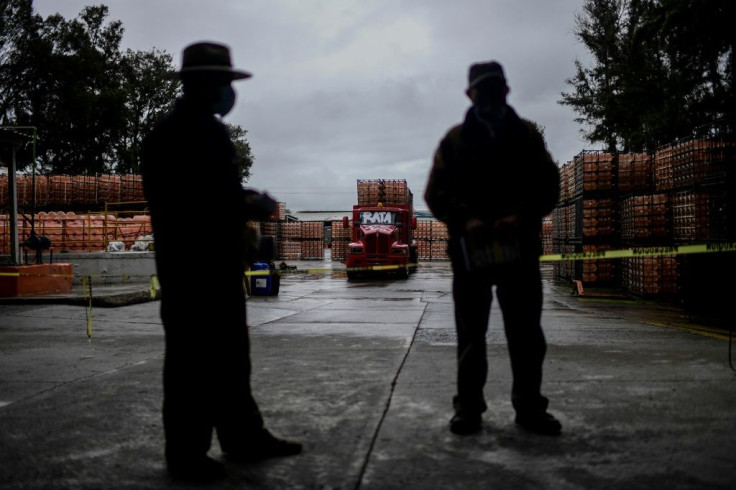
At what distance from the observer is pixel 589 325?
8.83 meters

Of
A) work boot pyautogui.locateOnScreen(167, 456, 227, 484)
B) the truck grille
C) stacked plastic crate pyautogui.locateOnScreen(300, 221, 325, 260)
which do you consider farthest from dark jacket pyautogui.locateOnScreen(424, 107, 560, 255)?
stacked plastic crate pyautogui.locateOnScreen(300, 221, 325, 260)

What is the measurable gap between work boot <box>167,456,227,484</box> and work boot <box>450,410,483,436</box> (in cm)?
124

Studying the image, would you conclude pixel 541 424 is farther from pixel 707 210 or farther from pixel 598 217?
pixel 598 217

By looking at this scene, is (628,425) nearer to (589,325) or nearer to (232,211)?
(232,211)

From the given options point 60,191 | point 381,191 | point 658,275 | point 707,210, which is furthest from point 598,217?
point 60,191

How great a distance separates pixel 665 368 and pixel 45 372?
5.24 metres

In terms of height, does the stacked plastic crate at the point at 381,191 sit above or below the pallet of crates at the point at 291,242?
above

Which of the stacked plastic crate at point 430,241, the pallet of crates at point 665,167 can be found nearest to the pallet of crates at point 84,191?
the pallet of crates at point 665,167

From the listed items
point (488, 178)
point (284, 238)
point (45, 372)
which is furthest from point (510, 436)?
point (284, 238)

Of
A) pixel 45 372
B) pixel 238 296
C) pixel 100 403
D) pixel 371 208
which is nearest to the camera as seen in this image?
pixel 238 296

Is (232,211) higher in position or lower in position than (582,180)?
lower

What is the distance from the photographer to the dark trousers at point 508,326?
138 inches

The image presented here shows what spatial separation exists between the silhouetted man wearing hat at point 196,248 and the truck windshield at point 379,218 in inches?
847

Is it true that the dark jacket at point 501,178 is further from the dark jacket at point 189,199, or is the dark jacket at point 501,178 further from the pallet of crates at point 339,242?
the pallet of crates at point 339,242
